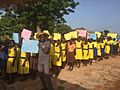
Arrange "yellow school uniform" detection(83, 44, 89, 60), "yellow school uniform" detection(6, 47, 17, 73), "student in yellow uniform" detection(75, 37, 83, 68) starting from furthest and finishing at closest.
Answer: "yellow school uniform" detection(83, 44, 89, 60) → "student in yellow uniform" detection(75, 37, 83, 68) → "yellow school uniform" detection(6, 47, 17, 73)

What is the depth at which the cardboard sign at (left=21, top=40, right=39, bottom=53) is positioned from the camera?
13.6 metres

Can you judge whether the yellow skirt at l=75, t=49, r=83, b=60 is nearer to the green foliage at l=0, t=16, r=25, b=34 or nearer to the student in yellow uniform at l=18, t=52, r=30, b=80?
the student in yellow uniform at l=18, t=52, r=30, b=80

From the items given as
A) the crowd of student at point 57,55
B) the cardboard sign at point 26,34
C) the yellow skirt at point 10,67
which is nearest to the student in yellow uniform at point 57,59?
the crowd of student at point 57,55

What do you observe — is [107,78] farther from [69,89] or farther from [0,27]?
[0,27]

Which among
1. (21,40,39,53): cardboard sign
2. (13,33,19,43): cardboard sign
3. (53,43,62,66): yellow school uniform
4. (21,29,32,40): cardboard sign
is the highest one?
(21,29,32,40): cardboard sign

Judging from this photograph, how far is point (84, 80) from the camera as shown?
603 inches

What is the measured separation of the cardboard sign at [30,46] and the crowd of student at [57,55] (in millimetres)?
609

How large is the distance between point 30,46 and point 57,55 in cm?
325

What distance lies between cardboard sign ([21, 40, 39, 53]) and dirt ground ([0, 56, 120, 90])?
4.25 ft

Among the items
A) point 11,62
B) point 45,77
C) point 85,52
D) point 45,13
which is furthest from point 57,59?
point 45,13

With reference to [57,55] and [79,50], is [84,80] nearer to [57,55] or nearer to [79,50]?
[57,55]

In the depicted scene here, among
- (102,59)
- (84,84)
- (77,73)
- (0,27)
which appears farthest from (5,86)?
(0,27)

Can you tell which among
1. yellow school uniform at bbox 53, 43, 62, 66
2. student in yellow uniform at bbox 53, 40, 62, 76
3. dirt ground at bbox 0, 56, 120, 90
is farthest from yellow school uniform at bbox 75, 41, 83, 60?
yellow school uniform at bbox 53, 43, 62, 66

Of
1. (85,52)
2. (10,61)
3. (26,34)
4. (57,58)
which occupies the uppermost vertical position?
(26,34)
